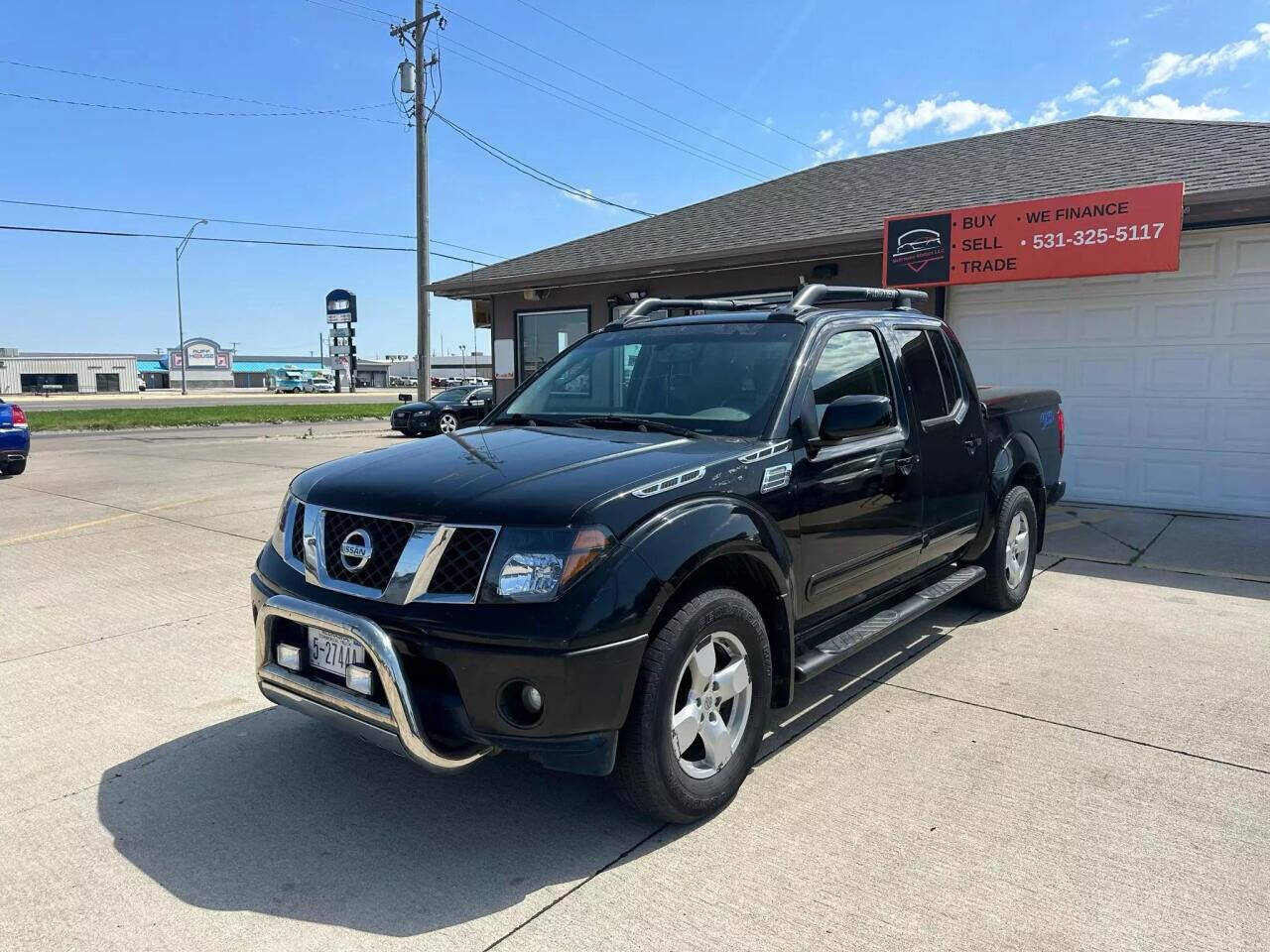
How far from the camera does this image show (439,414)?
21.6 metres

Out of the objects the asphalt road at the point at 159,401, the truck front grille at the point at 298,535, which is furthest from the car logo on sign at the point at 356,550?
the asphalt road at the point at 159,401

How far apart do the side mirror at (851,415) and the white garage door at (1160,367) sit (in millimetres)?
7329

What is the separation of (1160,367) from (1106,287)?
104 centimetres

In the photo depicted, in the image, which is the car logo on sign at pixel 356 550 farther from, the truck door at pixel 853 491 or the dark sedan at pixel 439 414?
the dark sedan at pixel 439 414

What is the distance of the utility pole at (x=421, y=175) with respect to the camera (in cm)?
2048

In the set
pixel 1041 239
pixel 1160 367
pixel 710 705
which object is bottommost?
pixel 710 705

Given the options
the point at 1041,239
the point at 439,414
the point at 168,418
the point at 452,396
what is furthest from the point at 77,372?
the point at 1041,239

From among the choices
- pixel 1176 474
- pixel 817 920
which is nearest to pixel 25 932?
pixel 817 920

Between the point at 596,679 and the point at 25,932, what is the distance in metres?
1.78

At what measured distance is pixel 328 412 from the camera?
3309 centimetres

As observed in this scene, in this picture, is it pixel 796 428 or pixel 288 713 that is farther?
pixel 288 713

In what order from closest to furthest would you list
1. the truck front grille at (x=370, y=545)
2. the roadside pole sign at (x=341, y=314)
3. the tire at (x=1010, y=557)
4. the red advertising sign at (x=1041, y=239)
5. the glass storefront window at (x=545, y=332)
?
the truck front grille at (x=370, y=545)
the tire at (x=1010, y=557)
the red advertising sign at (x=1041, y=239)
the glass storefront window at (x=545, y=332)
the roadside pole sign at (x=341, y=314)

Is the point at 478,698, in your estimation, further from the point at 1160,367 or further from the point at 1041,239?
the point at 1160,367

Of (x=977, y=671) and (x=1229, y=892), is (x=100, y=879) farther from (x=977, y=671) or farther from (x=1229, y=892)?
(x=977, y=671)
